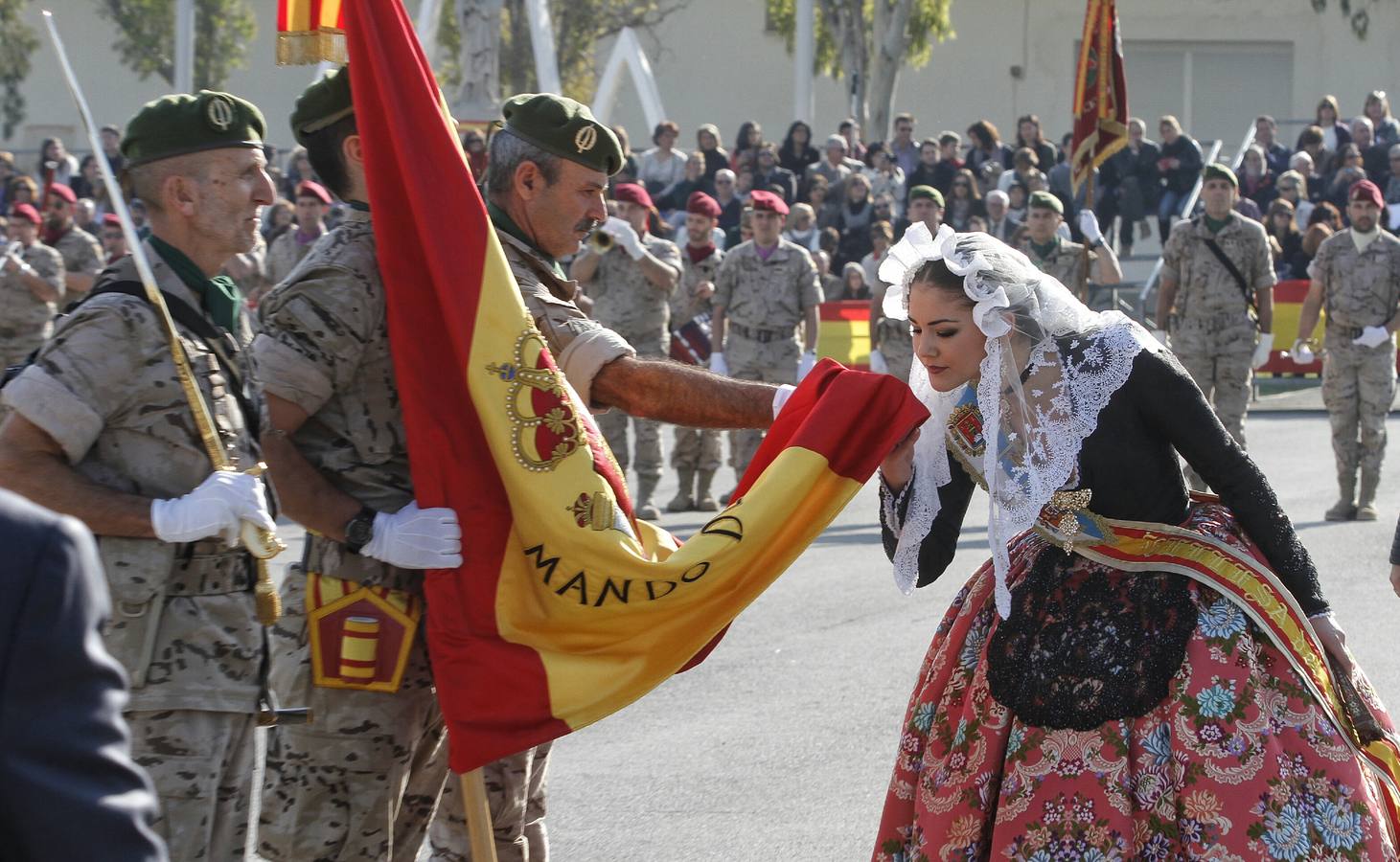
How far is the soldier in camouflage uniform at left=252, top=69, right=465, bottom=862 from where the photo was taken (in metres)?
3.44

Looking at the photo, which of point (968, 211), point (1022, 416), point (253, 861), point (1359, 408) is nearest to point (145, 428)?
point (1022, 416)

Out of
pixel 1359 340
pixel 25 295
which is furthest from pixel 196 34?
pixel 1359 340

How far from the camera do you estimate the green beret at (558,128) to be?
3.69m

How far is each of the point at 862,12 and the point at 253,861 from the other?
1187 inches

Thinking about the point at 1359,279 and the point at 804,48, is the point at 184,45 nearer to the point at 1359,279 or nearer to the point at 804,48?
the point at 804,48

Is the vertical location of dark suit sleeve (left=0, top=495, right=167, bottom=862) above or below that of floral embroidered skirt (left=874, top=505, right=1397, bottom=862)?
above

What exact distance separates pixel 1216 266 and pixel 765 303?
3.10m

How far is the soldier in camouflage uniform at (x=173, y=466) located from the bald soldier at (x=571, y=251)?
54 cm

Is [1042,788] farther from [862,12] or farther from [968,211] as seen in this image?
[862,12]

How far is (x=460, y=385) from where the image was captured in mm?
3496

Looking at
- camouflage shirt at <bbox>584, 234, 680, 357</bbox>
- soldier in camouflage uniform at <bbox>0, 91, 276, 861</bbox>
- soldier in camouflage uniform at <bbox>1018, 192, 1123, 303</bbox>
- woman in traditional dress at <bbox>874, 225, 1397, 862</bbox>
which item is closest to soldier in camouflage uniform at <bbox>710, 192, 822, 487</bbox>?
camouflage shirt at <bbox>584, 234, 680, 357</bbox>

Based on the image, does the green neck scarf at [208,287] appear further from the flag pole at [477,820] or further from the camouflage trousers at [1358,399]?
the camouflage trousers at [1358,399]

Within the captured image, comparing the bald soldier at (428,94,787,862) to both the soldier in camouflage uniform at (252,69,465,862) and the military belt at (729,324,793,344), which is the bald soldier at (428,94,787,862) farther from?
the military belt at (729,324,793,344)

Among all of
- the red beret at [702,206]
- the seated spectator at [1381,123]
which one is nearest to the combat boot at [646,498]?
the red beret at [702,206]
